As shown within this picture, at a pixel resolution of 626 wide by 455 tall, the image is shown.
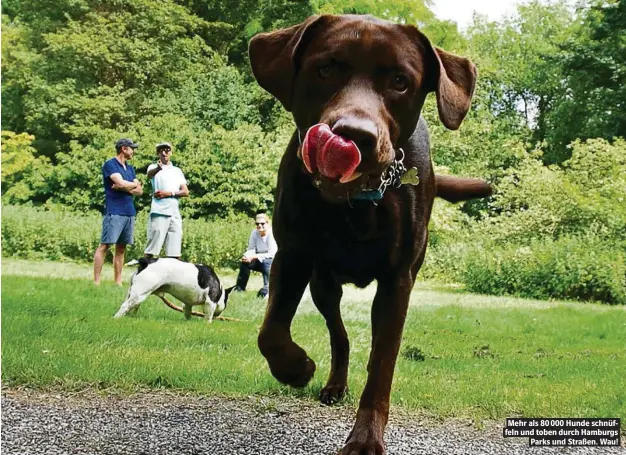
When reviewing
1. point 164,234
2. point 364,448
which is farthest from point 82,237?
point 364,448

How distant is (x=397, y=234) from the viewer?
1911mm

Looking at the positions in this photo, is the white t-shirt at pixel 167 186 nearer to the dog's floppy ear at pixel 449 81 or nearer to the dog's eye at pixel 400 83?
the dog's floppy ear at pixel 449 81

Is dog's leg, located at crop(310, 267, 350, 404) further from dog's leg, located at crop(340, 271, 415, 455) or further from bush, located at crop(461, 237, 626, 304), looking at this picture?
bush, located at crop(461, 237, 626, 304)

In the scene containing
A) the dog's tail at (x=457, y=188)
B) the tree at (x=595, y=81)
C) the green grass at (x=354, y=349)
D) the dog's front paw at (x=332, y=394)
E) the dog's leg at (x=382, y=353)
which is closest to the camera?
the dog's leg at (x=382, y=353)

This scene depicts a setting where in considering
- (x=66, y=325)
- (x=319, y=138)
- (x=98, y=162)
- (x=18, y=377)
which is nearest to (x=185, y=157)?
(x=98, y=162)

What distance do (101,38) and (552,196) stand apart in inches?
139

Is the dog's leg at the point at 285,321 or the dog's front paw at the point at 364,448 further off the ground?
the dog's leg at the point at 285,321

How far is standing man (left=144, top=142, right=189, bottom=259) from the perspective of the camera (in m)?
4.59

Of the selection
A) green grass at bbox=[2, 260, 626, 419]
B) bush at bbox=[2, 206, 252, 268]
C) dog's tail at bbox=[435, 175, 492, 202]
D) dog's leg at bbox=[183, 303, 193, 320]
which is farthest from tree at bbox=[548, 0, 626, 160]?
dog's leg at bbox=[183, 303, 193, 320]

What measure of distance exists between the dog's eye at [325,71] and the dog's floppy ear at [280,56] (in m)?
0.10

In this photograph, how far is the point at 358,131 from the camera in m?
1.43

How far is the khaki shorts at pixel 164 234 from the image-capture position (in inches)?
183

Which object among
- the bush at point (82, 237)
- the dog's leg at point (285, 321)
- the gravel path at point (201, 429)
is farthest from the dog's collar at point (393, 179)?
the bush at point (82, 237)

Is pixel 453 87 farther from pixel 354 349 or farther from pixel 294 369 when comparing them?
pixel 354 349
